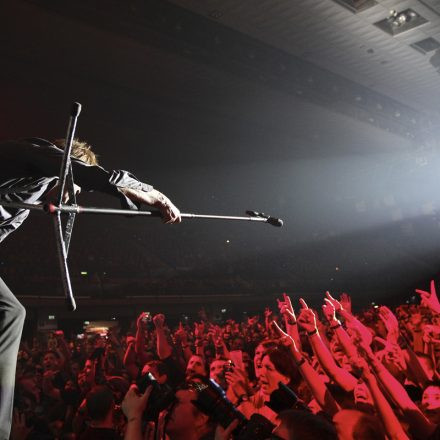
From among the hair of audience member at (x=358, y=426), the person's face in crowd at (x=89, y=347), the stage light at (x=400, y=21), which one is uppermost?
the stage light at (x=400, y=21)

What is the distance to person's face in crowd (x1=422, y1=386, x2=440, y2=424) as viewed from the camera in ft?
7.32

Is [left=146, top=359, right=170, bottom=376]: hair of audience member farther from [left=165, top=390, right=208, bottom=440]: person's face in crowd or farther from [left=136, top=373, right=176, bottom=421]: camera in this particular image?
[left=136, top=373, right=176, bottom=421]: camera

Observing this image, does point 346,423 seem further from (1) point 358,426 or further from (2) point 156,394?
(2) point 156,394

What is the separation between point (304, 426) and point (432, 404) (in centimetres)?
106

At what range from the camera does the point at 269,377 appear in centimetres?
291

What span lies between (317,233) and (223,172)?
577 centimetres

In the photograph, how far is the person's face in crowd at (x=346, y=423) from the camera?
189 cm

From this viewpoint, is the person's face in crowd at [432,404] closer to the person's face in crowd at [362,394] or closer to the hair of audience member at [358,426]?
the person's face in crowd at [362,394]

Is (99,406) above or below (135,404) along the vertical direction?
below

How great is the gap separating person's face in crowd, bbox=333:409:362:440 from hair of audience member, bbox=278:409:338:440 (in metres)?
0.35

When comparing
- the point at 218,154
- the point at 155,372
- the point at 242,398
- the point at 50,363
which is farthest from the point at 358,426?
the point at 218,154

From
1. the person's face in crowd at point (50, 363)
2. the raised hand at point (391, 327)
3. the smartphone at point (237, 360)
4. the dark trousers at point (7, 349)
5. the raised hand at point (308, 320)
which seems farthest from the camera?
the person's face in crowd at point (50, 363)

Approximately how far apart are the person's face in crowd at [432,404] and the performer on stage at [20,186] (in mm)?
1715

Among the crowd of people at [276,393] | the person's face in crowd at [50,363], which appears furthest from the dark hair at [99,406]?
the person's face in crowd at [50,363]
